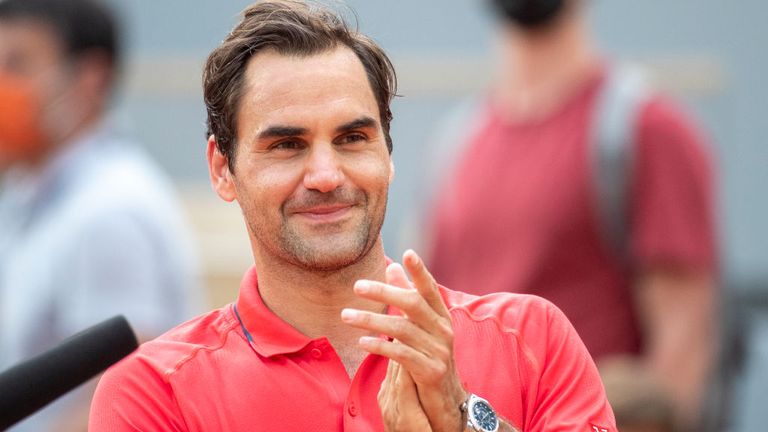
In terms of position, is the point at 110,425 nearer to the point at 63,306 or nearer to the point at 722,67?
the point at 63,306

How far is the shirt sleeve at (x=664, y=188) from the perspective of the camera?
16.4 feet

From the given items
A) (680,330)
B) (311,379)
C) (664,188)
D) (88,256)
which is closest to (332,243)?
(311,379)

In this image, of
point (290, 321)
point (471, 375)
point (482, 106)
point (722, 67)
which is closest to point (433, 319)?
point (471, 375)

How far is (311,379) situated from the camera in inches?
103

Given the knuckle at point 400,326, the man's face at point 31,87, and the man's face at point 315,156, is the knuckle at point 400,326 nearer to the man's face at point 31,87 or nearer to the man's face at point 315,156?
the man's face at point 315,156

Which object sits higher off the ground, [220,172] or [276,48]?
[276,48]

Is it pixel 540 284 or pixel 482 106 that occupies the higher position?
pixel 482 106

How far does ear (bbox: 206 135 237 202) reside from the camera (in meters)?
2.77

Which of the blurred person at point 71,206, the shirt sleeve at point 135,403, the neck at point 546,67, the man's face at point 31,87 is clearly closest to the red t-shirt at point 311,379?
the shirt sleeve at point 135,403

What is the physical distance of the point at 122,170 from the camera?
5.19m

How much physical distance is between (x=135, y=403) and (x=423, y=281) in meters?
0.57

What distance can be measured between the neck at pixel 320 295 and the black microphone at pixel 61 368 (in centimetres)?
28

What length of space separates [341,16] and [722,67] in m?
5.48

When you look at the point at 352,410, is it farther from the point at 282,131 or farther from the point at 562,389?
the point at 282,131
